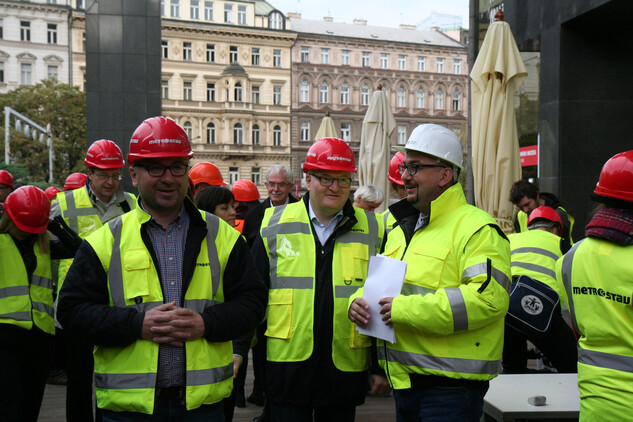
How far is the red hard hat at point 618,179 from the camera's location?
8.92 ft

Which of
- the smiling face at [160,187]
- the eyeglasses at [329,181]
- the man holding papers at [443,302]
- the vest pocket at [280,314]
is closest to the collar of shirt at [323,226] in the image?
the eyeglasses at [329,181]

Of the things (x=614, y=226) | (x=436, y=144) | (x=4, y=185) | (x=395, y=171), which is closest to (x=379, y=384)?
(x=436, y=144)

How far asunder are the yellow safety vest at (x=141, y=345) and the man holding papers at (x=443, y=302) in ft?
2.54

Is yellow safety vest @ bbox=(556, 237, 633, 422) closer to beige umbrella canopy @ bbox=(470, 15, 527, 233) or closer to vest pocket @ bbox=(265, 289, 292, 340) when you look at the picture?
vest pocket @ bbox=(265, 289, 292, 340)

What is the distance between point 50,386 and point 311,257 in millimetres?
4940

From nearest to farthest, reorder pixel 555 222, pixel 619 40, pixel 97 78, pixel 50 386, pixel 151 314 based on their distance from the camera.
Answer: pixel 151 314, pixel 555 222, pixel 50 386, pixel 619 40, pixel 97 78

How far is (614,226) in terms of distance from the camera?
269cm

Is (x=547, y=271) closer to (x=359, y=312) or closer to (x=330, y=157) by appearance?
(x=330, y=157)

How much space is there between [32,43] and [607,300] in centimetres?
5994

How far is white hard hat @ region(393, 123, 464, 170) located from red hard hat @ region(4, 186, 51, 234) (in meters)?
2.65

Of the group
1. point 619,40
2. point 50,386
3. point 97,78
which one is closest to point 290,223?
point 50,386

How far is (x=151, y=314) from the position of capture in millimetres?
2535

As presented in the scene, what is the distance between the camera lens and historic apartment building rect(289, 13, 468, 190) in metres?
59.0

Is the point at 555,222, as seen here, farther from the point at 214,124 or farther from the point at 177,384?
the point at 214,124
